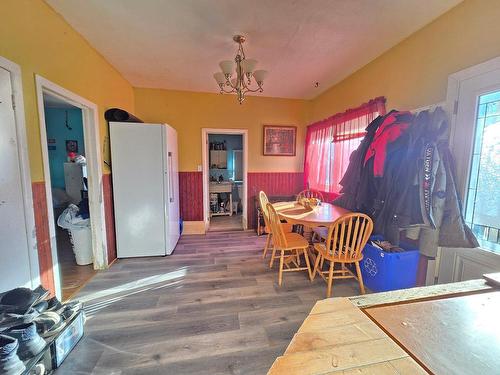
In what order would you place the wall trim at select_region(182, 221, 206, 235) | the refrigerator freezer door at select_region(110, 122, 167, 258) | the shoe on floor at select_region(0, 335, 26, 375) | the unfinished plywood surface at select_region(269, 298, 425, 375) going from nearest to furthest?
1. the unfinished plywood surface at select_region(269, 298, 425, 375)
2. the shoe on floor at select_region(0, 335, 26, 375)
3. the refrigerator freezer door at select_region(110, 122, 167, 258)
4. the wall trim at select_region(182, 221, 206, 235)

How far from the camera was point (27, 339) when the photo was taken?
120 cm

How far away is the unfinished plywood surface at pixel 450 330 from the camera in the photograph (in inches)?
20.0

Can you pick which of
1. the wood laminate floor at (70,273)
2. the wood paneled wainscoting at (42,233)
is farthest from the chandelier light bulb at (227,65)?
the wood laminate floor at (70,273)

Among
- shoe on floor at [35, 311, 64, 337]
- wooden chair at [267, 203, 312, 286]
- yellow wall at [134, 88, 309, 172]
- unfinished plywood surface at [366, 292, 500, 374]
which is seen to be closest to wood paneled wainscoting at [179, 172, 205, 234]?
yellow wall at [134, 88, 309, 172]

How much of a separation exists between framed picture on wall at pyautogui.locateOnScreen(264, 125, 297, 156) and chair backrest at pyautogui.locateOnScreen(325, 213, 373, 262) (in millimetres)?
2357

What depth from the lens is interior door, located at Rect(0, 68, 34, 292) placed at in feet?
4.56

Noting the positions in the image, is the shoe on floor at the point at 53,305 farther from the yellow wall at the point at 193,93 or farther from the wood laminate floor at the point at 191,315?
the yellow wall at the point at 193,93

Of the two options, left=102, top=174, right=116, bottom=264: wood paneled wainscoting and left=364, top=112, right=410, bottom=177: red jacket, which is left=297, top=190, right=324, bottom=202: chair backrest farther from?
left=102, top=174, right=116, bottom=264: wood paneled wainscoting

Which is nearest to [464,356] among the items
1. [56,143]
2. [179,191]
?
[179,191]

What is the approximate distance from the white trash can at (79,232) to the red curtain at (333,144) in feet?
11.1

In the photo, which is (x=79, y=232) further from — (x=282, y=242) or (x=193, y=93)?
(x=193, y=93)

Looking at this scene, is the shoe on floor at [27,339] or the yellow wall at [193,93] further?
the yellow wall at [193,93]

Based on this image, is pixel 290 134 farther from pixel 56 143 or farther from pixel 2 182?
pixel 56 143

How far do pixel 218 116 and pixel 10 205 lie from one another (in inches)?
119
